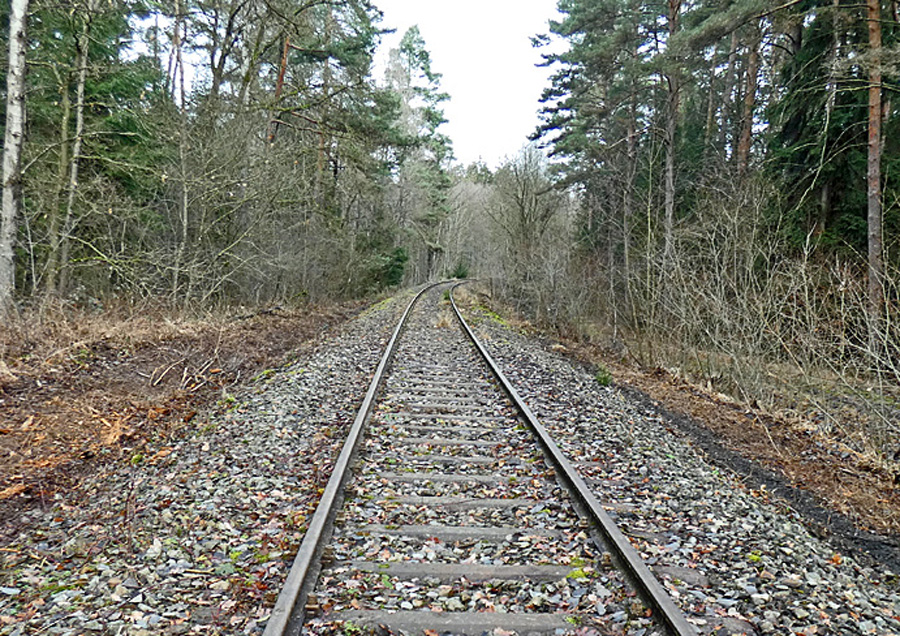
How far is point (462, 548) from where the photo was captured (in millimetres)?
3842

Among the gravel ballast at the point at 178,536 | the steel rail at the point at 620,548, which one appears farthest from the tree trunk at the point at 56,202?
the steel rail at the point at 620,548

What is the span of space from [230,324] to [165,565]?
9441 mm

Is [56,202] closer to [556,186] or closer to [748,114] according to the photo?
[556,186]

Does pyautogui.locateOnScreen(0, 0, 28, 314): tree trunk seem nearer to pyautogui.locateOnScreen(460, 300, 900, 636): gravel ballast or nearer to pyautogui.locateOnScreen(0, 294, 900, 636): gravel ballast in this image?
pyautogui.locateOnScreen(0, 294, 900, 636): gravel ballast

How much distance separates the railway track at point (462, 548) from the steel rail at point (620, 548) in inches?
0.4

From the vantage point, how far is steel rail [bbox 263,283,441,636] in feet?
9.41

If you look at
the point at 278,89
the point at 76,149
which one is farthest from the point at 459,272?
the point at 76,149

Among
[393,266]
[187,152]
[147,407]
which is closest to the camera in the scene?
[147,407]

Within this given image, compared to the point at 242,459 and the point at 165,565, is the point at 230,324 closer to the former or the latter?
the point at 242,459

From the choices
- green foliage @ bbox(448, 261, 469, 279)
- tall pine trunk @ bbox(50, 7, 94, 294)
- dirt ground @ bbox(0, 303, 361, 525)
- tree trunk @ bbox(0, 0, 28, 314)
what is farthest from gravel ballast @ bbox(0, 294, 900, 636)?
green foliage @ bbox(448, 261, 469, 279)

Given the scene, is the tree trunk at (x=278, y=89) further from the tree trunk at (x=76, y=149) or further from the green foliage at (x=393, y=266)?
the green foliage at (x=393, y=266)

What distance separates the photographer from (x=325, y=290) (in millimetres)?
21375

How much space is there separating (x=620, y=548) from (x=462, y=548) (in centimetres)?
106

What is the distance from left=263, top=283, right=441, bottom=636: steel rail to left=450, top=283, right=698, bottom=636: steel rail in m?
1.91
